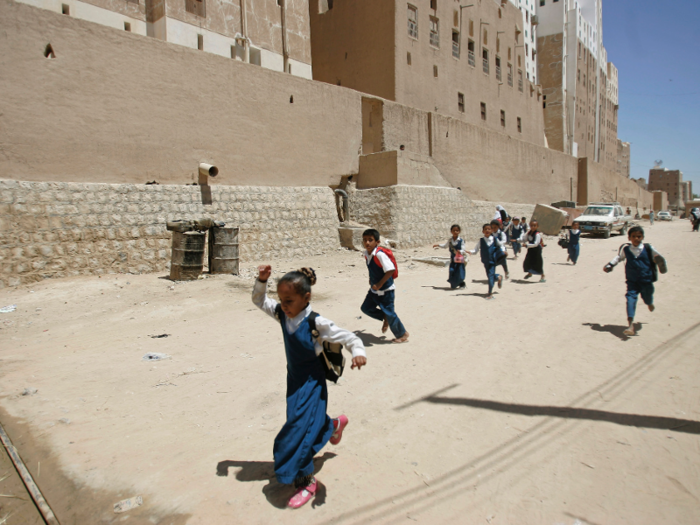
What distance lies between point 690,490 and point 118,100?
11.3m

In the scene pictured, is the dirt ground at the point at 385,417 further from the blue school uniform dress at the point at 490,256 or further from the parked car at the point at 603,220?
the parked car at the point at 603,220

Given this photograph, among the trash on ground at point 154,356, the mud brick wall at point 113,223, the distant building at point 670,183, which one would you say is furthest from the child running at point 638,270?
the distant building at point 670,183

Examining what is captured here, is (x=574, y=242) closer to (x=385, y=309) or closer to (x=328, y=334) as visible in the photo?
(x=385, y=309)

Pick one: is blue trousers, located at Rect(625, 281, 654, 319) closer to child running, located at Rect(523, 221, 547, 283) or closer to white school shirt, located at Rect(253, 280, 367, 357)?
child running, located at Rect(523, 221, 547, 283)

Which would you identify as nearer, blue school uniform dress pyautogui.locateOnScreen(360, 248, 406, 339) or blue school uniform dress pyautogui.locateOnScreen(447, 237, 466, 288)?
blue school uniform dress pyautogui.locateOnScreen(360, 248, 406, 339)

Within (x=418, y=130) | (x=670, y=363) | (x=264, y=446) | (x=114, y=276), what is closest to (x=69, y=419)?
(x=264, y=446)

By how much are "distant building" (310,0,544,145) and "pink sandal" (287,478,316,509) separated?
19.7 meters

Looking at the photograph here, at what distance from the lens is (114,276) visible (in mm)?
9320

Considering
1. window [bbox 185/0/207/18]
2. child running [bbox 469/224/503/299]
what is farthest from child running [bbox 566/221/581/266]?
window [bbox 185/0/207/18]

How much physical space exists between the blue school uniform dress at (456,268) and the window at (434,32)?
1927 cm

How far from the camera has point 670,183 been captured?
76750 millimetres

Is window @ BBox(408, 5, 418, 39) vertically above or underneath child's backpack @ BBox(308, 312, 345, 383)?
above

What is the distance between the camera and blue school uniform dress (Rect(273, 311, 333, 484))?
2.57m

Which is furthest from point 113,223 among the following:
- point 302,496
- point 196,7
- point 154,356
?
point 196,7
